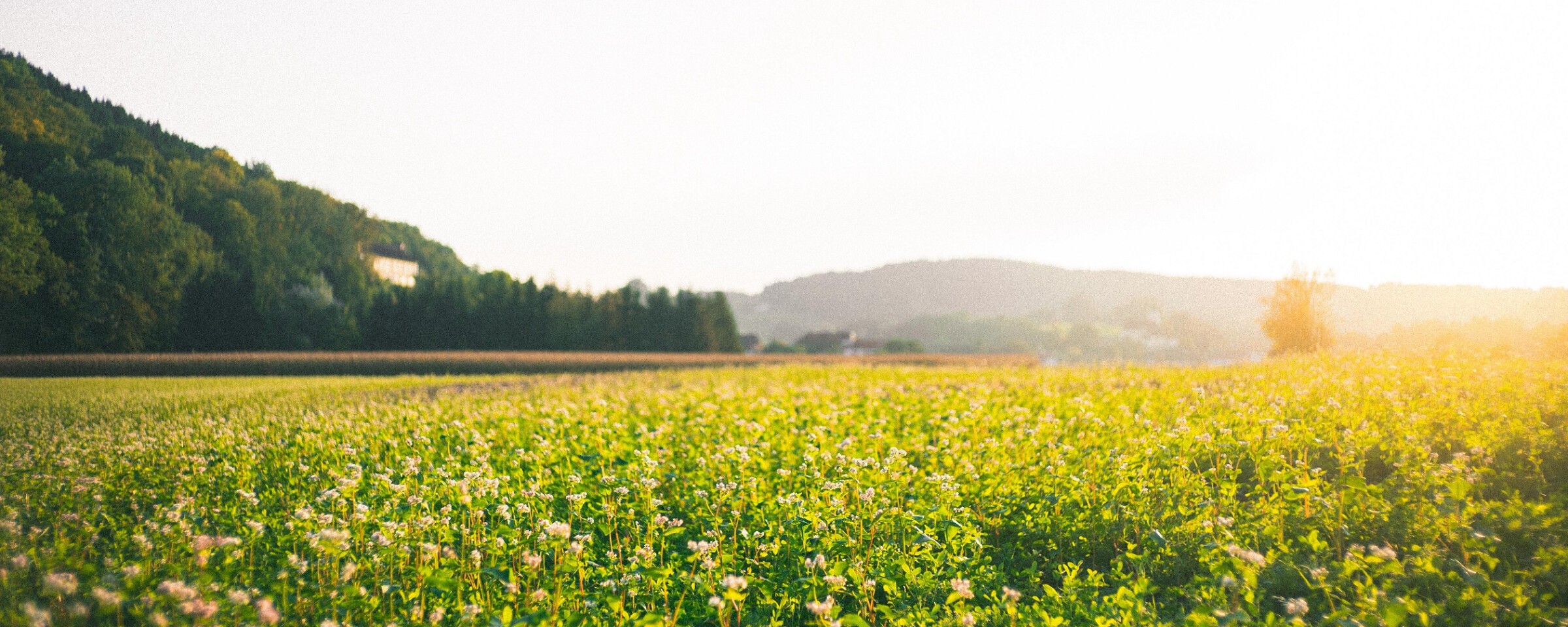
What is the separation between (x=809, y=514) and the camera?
4.54 m

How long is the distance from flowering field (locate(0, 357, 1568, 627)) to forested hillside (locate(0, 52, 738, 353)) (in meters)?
0.84

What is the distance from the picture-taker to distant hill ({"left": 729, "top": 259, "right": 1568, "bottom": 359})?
350ft

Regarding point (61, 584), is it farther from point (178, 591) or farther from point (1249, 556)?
point (1249, 556)

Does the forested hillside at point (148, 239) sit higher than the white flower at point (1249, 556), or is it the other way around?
the forested hillside at point (148, 239)

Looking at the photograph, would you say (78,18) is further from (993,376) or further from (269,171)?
(993,376)

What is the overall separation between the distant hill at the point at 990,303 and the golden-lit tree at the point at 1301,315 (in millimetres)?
52432

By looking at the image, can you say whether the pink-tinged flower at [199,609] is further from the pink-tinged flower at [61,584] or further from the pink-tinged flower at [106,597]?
the pink-tinged flower at [61,584]

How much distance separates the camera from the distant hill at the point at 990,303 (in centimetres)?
10662

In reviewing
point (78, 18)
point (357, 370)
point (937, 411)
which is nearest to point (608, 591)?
point (937, 411)

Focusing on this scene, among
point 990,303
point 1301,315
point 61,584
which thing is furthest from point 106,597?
point 990,303

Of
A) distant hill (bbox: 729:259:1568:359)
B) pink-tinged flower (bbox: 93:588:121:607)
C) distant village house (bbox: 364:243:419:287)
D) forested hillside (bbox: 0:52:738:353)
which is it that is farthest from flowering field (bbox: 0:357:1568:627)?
distant hill (bbox: 729:259:1568:359)

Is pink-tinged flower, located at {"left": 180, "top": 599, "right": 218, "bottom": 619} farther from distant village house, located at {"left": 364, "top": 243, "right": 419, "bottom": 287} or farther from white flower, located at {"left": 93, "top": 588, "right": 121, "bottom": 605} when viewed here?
distant village house, located at {"left": 364, "top": 243, "right": 419, "bottom": 287}

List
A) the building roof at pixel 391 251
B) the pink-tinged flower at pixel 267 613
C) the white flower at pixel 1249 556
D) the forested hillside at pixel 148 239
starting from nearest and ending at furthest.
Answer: the pink-tinged flower at pixel 267 613 → the white flower at pixel 1249 556 → the forested hillside at pixel 148 239 → the building roof at pixel 391 251

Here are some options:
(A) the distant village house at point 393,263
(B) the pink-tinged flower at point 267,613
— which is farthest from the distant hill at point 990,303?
(B) the pink-tinged flower at point 267,613
